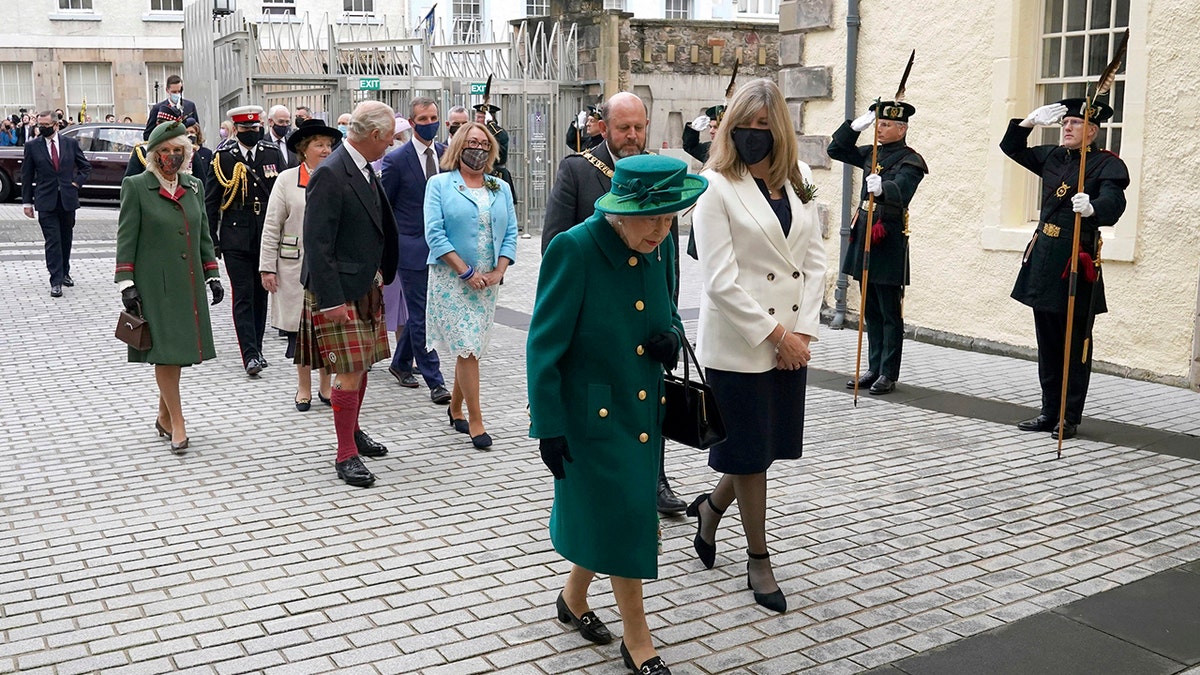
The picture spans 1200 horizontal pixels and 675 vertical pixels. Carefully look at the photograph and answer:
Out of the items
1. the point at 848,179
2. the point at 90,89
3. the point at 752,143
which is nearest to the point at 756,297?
the point at 752,143

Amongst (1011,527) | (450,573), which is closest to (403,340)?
(450,573)

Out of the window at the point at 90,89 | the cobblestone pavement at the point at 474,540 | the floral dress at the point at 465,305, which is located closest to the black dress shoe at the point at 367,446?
the cobblestone pavement at the point at 474,540

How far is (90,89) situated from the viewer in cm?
3706

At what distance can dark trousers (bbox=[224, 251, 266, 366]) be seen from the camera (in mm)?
9500

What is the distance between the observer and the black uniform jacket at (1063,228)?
24.2 feet

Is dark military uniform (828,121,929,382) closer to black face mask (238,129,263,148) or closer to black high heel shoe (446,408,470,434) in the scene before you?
black high heel shoe (446,408,470,434)

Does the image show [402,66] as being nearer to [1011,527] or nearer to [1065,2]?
[1065,2]

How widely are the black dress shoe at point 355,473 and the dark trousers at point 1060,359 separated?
418cm

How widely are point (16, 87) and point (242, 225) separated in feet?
104

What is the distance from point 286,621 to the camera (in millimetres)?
4543

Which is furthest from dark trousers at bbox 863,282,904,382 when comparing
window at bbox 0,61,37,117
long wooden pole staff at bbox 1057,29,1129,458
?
window at bbox 0,61,37,117

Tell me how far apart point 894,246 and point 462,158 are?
129 inches

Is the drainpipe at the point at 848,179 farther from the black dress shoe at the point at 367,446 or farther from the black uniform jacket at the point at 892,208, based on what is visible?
the black dress shoe at the point at 367,446

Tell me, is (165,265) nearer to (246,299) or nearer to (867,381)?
(246,299)
